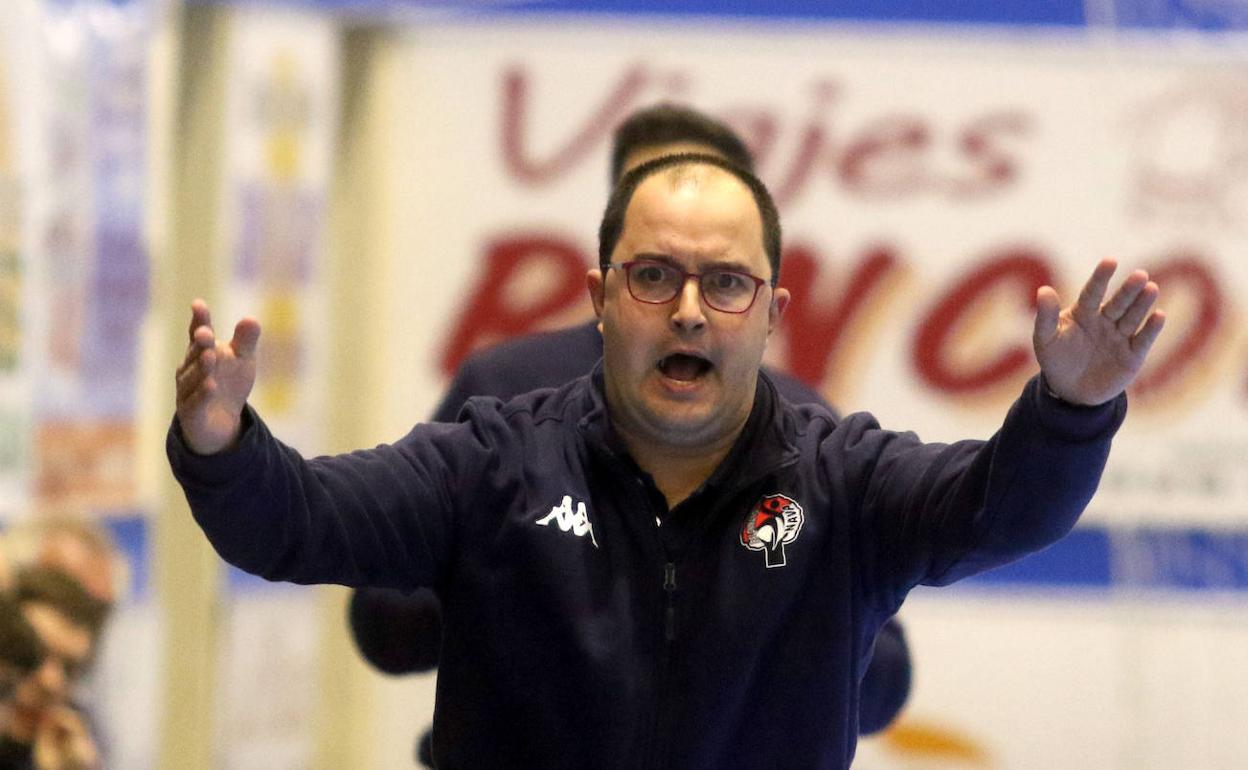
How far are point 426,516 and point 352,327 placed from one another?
11.5ft

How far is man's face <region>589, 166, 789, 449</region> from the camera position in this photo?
195 cm

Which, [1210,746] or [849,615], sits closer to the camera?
[849,615]

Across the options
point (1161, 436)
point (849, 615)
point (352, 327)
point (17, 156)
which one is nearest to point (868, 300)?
point (1161, 436)

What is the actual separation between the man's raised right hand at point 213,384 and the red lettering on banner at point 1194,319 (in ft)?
12.2

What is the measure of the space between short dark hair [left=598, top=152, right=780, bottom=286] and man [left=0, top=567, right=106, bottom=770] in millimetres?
2054

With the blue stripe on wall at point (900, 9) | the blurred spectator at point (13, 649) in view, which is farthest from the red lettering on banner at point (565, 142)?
the blurred spectator at point (13, 649)

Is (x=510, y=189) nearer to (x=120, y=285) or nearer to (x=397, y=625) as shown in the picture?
(x=120, y=285)

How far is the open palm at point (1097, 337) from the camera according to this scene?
70.1 inches

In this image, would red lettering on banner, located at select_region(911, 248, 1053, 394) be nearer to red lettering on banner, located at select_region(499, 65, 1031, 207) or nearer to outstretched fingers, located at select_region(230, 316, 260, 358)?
red lettering on banner, located at select_region(499, 65, 1031, 207)

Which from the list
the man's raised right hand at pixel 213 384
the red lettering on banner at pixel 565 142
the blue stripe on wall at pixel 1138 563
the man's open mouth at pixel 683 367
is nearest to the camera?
the man's raised right hand at pixel 213 384

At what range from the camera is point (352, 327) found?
17.8 ft

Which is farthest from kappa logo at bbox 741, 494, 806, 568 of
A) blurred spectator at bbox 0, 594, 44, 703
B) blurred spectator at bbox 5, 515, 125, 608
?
blurred spectator at bbox 5, 515, 125, 608

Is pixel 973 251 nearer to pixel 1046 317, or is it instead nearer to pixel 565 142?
pixel 565 142

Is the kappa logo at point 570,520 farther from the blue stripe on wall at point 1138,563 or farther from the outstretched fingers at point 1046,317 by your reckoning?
the blue stripe on wall at point 1138,563
